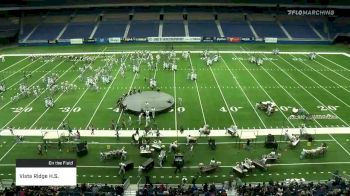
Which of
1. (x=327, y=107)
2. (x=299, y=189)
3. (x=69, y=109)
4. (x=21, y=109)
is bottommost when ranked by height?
(x=299, y=189)

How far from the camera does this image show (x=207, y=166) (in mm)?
20500

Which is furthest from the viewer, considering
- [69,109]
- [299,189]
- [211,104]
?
[211,104]

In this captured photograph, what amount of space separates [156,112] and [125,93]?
5429 millimetres

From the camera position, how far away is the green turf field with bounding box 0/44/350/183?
837 inches

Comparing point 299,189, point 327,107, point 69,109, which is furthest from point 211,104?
point 299,189

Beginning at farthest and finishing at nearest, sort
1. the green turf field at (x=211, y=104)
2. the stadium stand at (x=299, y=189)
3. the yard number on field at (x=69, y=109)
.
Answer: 1. the yard number on field at (x=69, y=109)
2. the green turf field at (x=211, y=104)
3. the stadium stand at (x=299, y=189)

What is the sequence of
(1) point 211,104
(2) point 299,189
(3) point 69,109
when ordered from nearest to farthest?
1. (2) point 299,189
2. (3) point 69,109
3. (1) point 211,104

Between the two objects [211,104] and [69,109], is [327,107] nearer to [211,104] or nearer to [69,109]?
[211,104]

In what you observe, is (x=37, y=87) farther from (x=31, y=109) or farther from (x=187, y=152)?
(x=187, y=152)

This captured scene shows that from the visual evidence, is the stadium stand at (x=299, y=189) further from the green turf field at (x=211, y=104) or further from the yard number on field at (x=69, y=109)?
the yard number on field at (x=69, y=109)

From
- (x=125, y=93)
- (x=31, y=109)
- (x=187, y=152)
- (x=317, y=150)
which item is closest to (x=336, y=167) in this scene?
(x=317, y=150)

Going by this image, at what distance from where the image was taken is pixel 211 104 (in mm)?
30031

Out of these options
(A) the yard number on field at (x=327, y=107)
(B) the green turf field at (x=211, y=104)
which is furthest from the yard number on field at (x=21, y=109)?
(A) the yard number on field at (x=327, y=107)

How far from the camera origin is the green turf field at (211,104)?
69.8 feet
